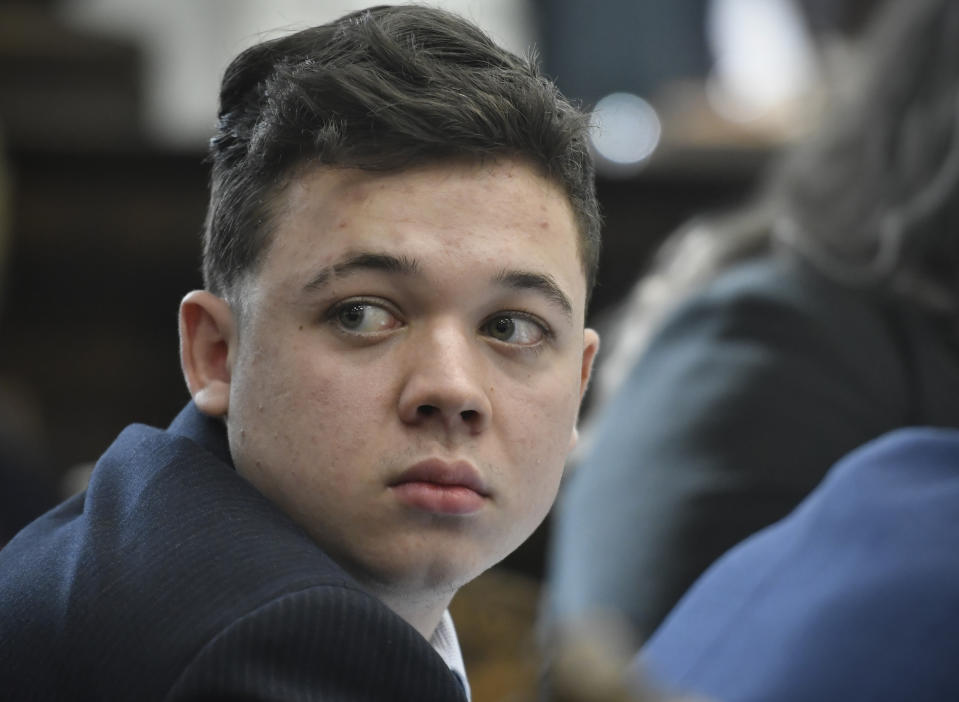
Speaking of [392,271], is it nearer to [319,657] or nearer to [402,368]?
[402,368]

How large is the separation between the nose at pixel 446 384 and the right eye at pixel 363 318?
0.07ft

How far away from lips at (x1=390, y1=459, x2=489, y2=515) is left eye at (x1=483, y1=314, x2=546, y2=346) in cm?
9

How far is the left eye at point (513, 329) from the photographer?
878mm

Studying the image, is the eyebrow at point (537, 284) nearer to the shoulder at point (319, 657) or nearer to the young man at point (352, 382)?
the young man at point (352, 382)

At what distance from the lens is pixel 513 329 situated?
34.9 inches

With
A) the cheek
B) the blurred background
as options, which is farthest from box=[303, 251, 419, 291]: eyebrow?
the blurred background

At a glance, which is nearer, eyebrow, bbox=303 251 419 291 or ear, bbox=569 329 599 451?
eyebrow, bbox=303 251 419 291

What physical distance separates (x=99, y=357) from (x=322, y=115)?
8.82 ft

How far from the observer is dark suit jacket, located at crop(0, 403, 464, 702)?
73cm

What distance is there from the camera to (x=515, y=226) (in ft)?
2.89

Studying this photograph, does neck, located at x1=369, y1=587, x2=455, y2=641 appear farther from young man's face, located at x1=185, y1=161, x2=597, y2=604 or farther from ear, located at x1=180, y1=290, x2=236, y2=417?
ear, located at x1=180, y1=290, x2=236, y2=417

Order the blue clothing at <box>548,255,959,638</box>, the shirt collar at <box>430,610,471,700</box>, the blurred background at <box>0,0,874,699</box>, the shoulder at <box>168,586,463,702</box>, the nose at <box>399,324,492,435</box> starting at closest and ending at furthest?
1. the shoulder at <box>168,586,463,702</box>
2. the nose at <box>399,324,492,435</box>
3. the shirt collar at <box>430,610,471,700</box>
4. the blue clothing at <box>548,255,959,638</box>
5. the blurred background at <box>0,0,874,699</box>

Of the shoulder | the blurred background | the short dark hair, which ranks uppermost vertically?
the short dark hair

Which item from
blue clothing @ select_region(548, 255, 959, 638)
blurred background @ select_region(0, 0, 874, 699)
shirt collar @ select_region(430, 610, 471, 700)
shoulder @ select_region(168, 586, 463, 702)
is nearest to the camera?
shoulder @ select_region(168, 586, 463, 702)
